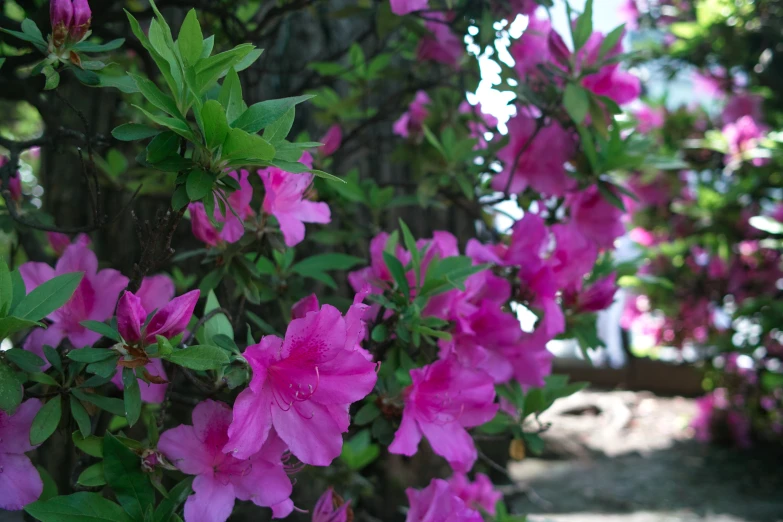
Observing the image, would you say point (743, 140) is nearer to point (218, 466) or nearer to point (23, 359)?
point (218, 466)

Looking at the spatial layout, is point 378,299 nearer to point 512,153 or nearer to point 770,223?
point 512,153

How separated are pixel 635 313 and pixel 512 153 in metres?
3.20

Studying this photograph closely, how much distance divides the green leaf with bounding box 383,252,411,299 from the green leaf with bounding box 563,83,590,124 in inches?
15.7

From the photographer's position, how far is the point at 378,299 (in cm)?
88

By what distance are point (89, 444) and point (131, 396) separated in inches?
5.0

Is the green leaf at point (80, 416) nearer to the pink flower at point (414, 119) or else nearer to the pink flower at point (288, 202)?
the pink flower at point (288, 202)

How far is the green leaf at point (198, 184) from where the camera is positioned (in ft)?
2.13

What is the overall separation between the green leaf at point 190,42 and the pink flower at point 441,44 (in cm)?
70

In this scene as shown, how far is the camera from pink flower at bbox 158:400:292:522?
0.72 meters

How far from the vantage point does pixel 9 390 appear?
2.14ft

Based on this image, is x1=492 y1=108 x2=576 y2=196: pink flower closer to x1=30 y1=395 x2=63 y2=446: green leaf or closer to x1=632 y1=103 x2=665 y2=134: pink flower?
x1=30 y1=395 x2=63 y2=446: green leaf

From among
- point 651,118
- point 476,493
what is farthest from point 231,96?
point 651,118

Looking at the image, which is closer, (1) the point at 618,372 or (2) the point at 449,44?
(2) the point at 449,44

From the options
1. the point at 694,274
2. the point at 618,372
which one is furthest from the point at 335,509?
the point at 618,372
